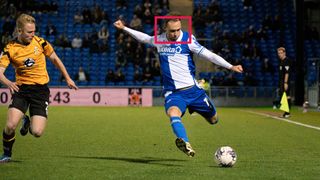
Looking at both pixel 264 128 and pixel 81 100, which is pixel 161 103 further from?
pixel 264 128

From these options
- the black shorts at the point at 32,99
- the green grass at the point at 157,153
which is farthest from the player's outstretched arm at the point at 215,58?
the black shorts at the point at 32,99

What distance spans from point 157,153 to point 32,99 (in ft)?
7.59

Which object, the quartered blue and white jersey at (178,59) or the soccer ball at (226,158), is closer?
the soccer ball at (226,158)

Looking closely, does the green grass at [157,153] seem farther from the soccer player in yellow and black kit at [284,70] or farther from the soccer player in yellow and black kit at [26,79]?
the soccer player in yellow and black kit at [284,70]

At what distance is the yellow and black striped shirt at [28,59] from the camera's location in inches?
346

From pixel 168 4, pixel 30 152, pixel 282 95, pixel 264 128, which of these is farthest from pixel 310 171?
pixel 168 4

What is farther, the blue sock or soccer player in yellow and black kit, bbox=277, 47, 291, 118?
soccer player in yellow and black kit, bbox=277, 47, 291, 118

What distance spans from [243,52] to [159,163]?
82.3 ft

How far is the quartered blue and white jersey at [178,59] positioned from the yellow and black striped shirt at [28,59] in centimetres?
129

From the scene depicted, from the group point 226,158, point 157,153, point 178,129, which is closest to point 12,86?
point 178,129

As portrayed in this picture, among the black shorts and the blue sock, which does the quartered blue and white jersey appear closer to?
the blue sock

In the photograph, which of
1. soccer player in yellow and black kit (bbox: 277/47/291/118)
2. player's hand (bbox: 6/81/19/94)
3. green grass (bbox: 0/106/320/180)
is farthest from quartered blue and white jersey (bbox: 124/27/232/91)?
soccer player in yellow and black kit (bbox: 277/47/291/118)

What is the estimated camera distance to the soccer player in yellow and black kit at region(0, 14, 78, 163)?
28.6 feet

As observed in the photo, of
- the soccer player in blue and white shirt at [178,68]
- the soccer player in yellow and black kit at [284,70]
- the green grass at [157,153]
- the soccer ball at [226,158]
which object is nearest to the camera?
the green grass at [157,153]
